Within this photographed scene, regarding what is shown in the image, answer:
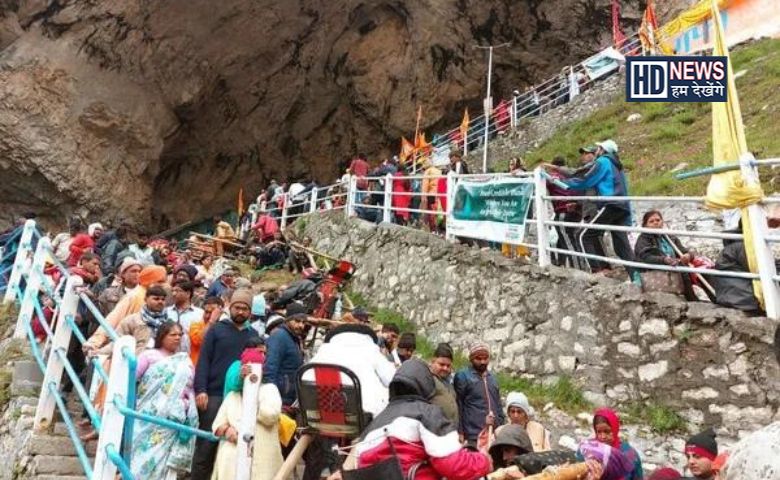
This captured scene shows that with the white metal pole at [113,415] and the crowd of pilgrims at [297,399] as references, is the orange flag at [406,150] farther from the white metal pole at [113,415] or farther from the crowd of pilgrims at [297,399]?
the white metal pole at [113,415]

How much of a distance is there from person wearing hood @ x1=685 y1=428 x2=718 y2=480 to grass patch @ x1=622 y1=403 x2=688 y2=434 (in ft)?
3.94

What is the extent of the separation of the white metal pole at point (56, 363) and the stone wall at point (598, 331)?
408 centimetres

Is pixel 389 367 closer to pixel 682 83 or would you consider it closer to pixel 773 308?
pixel 773 308

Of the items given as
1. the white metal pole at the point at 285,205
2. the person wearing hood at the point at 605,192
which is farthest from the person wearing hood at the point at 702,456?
the white metal pole at the point at 285,205

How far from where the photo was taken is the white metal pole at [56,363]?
17.5 feet

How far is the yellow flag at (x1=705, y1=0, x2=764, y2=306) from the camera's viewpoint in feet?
16.2

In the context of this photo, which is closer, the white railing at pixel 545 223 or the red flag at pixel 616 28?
the white railing at pixel 545 223

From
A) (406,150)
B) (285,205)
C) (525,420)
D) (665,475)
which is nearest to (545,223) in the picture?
(525,420)

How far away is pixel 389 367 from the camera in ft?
13.3

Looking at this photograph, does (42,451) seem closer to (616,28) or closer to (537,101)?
(537,101)

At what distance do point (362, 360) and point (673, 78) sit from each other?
9.04m

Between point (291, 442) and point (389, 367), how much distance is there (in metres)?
1.03

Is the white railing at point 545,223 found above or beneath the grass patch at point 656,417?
above

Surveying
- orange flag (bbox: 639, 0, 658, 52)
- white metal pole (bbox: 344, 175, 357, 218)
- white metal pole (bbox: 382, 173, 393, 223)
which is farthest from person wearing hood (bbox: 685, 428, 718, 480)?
orange flag (bbox: 639, 0, 658, 52)
